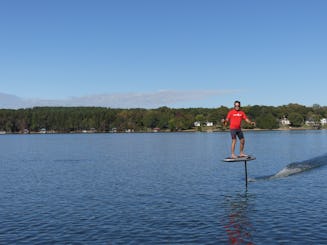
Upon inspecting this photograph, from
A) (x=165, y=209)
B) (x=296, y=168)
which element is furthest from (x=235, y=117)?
(x=296, y=168)

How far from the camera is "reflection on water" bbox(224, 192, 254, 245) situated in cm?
2403

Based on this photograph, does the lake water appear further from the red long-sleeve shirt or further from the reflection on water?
the red long-sleeve shirt

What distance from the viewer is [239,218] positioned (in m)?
28.7

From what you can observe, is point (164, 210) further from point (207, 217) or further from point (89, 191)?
point (89, 191)

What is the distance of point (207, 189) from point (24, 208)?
17.6m

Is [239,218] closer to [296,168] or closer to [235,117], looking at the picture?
[235,117]

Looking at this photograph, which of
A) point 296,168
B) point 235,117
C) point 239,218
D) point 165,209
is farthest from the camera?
point 296,168

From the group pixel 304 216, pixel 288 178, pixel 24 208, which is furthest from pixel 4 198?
pixel 288 178

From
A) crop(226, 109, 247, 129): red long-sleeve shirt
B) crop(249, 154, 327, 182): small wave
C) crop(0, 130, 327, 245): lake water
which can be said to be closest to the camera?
crop(0, 130, 327, 245): lake water

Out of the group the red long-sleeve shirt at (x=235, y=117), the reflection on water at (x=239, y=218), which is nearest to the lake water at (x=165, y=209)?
the reflection on water at (x=239, y=218)

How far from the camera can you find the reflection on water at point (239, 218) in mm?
24031

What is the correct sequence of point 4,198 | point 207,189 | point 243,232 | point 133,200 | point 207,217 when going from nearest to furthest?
point 243,232 < point 207,217 < point 133,200 < point 4,198 < point 207,189

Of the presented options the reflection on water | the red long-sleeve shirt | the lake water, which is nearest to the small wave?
the lake water

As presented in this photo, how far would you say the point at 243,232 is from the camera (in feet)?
82.4
